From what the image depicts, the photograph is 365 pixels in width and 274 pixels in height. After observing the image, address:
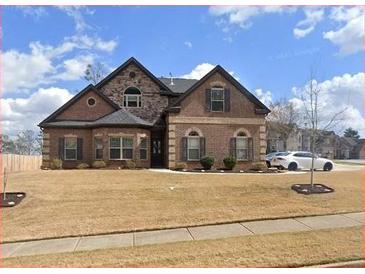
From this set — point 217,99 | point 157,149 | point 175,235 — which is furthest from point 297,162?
point 175,235

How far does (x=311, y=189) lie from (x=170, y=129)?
11795 mm

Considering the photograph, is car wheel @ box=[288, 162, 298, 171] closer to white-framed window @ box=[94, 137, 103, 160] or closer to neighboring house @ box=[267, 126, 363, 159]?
white-framed window @ box=[94, 137, 103, 160]

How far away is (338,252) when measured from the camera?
23.5 ft

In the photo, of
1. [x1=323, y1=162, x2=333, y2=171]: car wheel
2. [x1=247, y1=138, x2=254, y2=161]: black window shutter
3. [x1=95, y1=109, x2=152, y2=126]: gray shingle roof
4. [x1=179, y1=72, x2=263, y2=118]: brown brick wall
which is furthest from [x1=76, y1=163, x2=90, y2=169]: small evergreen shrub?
[x1=323, y1=162, x2=333, y2=171]: car wheel

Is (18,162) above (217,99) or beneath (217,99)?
beneath

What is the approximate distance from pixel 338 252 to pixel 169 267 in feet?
10.8

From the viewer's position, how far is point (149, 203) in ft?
40.5

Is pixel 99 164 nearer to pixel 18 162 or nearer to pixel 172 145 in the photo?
pixel 172 145

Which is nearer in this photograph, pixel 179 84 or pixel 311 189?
pixel 311 189

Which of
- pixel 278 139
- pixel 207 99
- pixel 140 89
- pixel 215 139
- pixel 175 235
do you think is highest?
pixel 140 89
